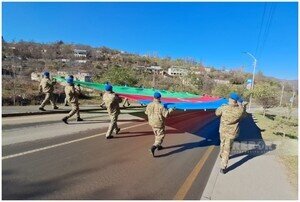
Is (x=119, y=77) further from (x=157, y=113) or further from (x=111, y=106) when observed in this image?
(x=157, y=113)

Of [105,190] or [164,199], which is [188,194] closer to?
[164,199]

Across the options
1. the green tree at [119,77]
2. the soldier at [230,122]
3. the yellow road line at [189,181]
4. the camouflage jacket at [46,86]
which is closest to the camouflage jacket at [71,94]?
the camouflage jacket at [46,86]

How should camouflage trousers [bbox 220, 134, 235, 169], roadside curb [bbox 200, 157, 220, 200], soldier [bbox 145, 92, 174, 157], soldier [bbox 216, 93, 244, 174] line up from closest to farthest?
roadside curb [bbox 200, 157, 220, 200], camouflage trousers [bbox 220, 134, 235, 169], soldier [bbox 216, 93, 244, 174], soldier [bbox 145, 92, 174, 157]

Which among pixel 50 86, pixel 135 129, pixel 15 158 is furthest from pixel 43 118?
pixel 15 158

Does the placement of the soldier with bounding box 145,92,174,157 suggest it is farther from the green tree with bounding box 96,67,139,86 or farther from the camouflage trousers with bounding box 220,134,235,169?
the green tree with bounding box 96,67,139,86

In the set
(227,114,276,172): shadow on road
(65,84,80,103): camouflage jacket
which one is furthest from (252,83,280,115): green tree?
(65,84,80,103): camouflage jacket

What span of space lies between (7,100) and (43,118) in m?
5.71

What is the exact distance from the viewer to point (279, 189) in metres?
6.50

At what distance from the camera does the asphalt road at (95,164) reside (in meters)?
5.76

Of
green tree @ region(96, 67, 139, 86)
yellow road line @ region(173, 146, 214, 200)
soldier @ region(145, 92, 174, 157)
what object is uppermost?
green tree @ region(96, 67, 139, 86)

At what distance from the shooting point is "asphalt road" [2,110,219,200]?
18.9 feet

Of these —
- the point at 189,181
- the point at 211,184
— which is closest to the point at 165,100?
the point at 189,181

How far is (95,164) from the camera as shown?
7406mm

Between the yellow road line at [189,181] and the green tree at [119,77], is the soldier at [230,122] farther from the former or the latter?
the green tree at [119,77]
